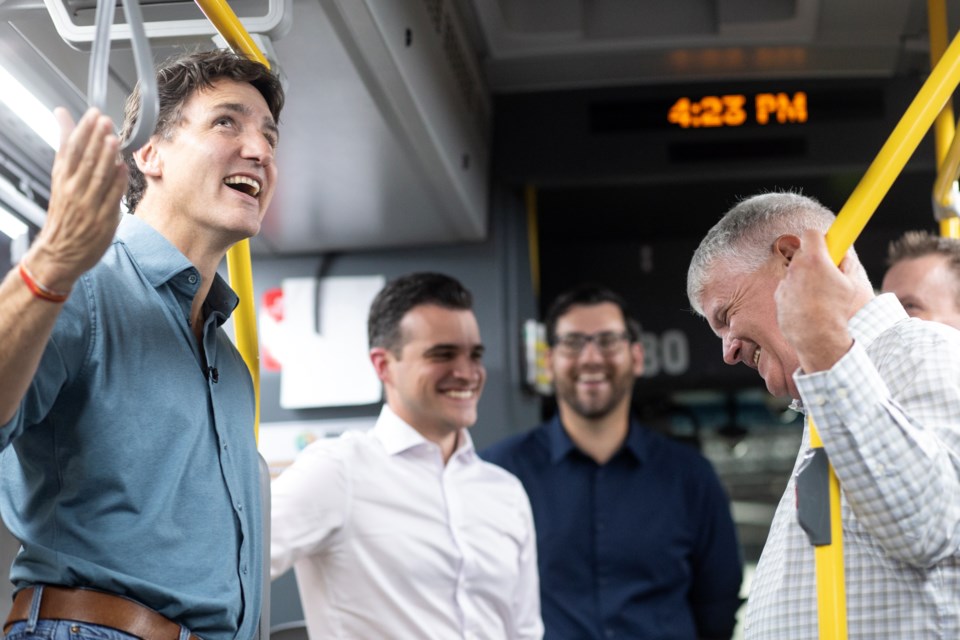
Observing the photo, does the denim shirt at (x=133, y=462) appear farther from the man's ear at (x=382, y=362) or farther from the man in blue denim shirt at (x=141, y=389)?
the man's ear at (x=382, y=362)

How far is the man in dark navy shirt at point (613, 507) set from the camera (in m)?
4.05

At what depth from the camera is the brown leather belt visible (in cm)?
177

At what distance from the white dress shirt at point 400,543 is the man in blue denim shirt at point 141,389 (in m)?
1.20

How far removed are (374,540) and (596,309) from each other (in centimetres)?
142

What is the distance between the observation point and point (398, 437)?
12.1ft

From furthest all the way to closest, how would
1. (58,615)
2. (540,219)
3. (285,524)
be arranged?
(540,219)
(285,524)
(58,615)

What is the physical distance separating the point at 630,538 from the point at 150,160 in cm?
243

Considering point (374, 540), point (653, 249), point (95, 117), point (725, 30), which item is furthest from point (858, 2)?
point (95, 117)

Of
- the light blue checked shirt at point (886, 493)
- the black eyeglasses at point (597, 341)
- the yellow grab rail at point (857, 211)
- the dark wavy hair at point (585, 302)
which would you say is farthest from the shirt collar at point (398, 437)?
the yellow grab rail at point (857, 211)

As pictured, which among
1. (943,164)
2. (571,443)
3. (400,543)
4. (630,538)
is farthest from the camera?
(571,443)

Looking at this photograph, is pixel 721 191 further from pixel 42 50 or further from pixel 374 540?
pixel 42 50

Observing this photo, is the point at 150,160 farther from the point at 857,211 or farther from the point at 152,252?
the point at 857,211

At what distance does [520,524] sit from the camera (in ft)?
12.3

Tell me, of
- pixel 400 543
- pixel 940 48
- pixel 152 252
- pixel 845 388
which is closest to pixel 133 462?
pixel 152 252
